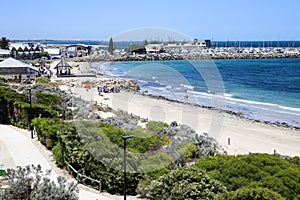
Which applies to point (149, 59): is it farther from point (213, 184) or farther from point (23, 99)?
point (213, 184)

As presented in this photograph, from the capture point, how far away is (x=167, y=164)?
476 inches

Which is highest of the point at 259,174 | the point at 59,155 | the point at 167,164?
the point at 259,174

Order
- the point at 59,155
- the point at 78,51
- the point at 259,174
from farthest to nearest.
Result: the point at 78,51
the point at 59,155
the point at 259,174

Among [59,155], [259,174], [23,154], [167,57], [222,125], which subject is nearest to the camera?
[259,174]

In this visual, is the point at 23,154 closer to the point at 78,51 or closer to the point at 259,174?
the point at 259,174

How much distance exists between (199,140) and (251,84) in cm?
3912

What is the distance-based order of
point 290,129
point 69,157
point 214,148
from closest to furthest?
point 69,157 → point 214,148 → point 290,129

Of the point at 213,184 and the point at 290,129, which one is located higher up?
the point at 213,184

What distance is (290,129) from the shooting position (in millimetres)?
25484

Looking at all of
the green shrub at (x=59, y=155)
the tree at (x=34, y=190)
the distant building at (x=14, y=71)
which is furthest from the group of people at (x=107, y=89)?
the tree at (x=34, y=190)

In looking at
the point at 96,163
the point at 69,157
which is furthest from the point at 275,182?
the point at 69,157

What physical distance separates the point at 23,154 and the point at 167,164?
251 inches

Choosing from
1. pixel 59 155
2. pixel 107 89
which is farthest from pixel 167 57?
pixel 59 155

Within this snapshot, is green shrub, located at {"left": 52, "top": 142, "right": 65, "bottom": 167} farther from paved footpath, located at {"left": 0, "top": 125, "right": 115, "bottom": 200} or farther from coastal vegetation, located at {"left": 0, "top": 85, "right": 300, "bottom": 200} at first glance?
paved footpath, located at {"left": 0, "top": 125, "right": 115, "bottom": 200}
